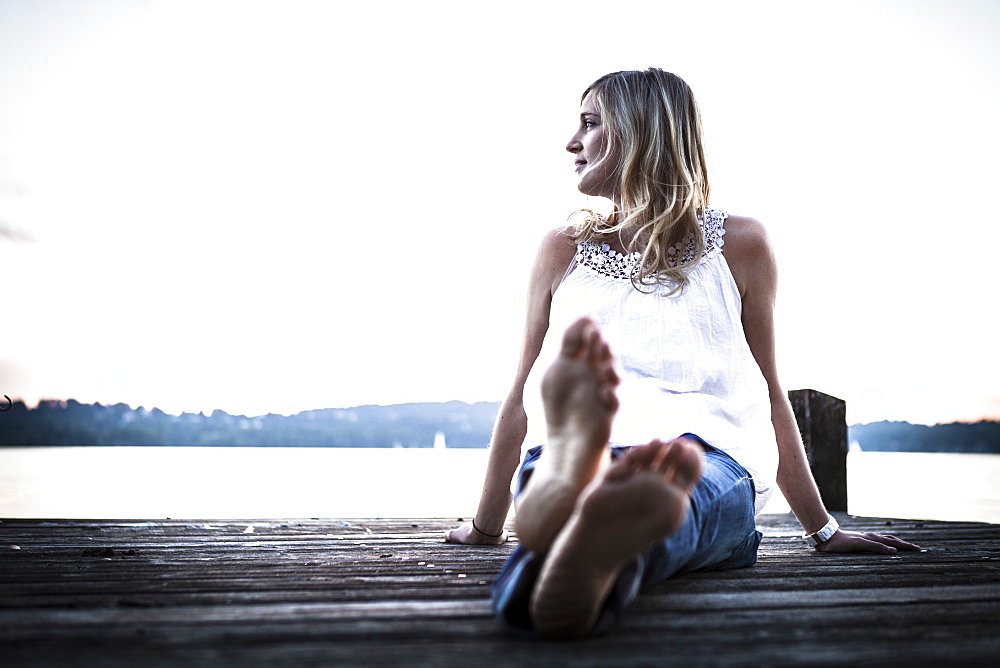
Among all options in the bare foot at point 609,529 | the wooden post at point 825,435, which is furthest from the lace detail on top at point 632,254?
the wooden post at point 825,435

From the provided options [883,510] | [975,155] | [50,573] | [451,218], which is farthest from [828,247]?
[50,573]

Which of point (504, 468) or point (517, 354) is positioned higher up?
point (517, 354)

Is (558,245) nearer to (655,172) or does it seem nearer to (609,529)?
(655,172)

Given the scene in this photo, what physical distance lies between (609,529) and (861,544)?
4.26 ft

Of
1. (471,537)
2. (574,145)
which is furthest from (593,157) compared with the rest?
(471,537)

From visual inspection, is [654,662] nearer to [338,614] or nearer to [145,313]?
[338,614]

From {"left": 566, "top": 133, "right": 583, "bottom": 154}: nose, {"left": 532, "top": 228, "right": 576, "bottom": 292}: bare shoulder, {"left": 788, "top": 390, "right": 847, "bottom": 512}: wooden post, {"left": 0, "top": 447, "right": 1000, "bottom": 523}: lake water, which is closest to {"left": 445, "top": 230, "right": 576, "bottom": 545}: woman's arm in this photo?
{"left": 532, "top": 228, "right": 576, "bottom": 292}: bare shoulder

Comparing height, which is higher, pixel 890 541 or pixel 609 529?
pixel 609 529

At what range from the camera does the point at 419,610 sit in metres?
1.28

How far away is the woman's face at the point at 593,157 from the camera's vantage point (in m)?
2.06

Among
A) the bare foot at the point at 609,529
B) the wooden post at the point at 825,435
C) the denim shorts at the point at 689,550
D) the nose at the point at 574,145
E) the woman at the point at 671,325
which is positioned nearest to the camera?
the bare foot at the point at 609,529

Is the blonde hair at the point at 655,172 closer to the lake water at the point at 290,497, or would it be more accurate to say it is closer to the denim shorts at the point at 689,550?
the denim shorts at the point at 689,550

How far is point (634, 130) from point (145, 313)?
1710 centimetres

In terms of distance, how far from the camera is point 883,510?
7883 millimetres
